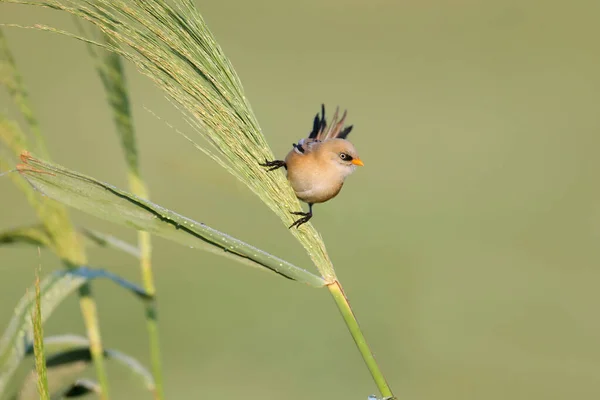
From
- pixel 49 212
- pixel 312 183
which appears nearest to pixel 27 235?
pixel 49 212

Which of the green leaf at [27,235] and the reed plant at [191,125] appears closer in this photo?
the reed plant at [191,125]

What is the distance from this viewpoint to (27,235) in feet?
6.03

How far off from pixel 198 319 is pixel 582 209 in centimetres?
199

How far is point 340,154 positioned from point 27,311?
0.82m

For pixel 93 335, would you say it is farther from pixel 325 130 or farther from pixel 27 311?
pixel 325 130

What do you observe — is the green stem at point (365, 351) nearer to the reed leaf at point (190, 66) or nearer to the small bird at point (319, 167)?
the reed leaf at point (190, 66)

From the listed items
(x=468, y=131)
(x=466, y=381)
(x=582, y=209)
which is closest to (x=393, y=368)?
(x=466, y=381)

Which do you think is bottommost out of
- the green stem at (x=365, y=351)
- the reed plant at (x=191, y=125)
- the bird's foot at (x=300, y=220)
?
the green stem at (x=365, y=351)

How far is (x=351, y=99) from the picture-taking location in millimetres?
4859

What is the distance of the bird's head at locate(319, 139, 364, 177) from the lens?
6.57ft

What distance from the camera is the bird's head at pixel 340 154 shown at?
6.57ft

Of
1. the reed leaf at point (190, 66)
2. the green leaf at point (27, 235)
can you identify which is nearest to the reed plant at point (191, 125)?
the reed leaf at point (190, 66)

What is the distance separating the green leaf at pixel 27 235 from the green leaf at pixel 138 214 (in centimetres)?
83

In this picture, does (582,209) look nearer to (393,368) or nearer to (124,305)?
(393,368)
